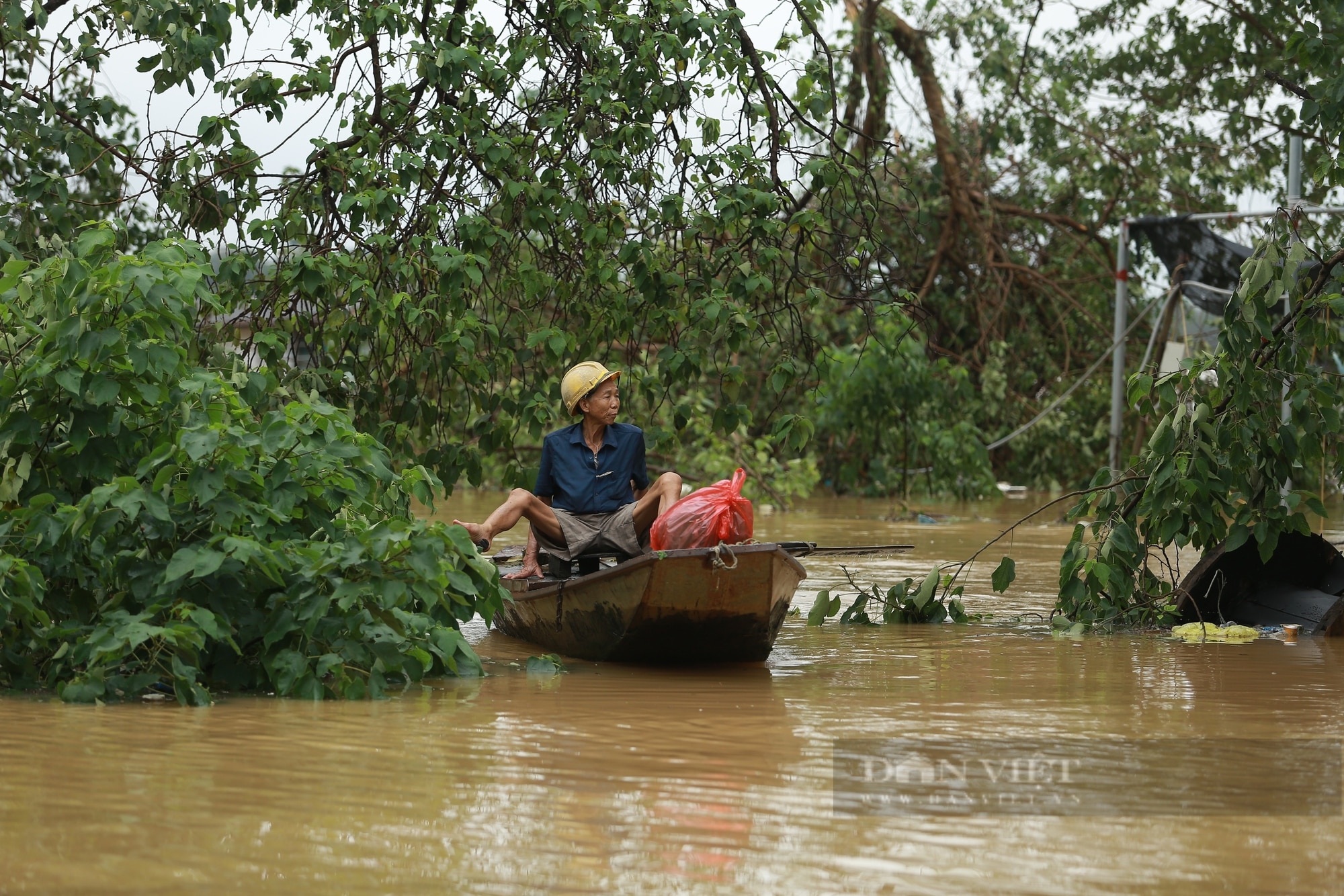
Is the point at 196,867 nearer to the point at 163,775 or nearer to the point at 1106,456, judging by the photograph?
the point at 163,775

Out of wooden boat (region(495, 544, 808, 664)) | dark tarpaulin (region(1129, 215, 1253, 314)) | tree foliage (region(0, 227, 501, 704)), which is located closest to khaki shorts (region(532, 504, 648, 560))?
wooden boat (region(495, 544, 808, 664))

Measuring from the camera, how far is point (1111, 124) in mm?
21047

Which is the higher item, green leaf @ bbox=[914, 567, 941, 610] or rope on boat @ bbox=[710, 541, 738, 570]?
rope on boat @ bbox=[710, 541, 738, 570]

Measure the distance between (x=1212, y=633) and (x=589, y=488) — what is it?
3148 mm

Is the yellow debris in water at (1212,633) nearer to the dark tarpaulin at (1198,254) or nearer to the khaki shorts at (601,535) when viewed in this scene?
the khaki shorts at (601,535)

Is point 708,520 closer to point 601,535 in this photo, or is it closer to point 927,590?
point 601,535

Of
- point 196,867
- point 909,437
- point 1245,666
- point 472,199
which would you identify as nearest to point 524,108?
point 472,199

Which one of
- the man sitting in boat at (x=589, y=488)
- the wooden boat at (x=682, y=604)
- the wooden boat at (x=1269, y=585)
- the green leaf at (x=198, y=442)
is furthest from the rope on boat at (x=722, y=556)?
the wooden boat at (x=1269, y=585)

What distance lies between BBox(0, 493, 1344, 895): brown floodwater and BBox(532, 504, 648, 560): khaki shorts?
75 centimetres

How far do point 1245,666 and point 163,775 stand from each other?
4.55 m

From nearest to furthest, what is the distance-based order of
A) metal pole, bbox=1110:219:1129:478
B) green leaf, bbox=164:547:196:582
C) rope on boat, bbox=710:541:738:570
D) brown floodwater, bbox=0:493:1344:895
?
brown floodwater, bbox=0:493:1344:895 → green leaf, bbox=164:547:196:582 → rope on boat, bbox=710:541:738:570 → metal pole, bbox=1110:219:1129:478

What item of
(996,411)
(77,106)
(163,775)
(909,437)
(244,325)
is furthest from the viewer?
(996,411)

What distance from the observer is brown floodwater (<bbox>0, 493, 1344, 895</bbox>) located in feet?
10.9

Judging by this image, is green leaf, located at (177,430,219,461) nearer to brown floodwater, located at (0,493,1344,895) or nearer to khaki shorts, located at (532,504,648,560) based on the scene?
brown floodwater, located at (0,493,1344,895)
